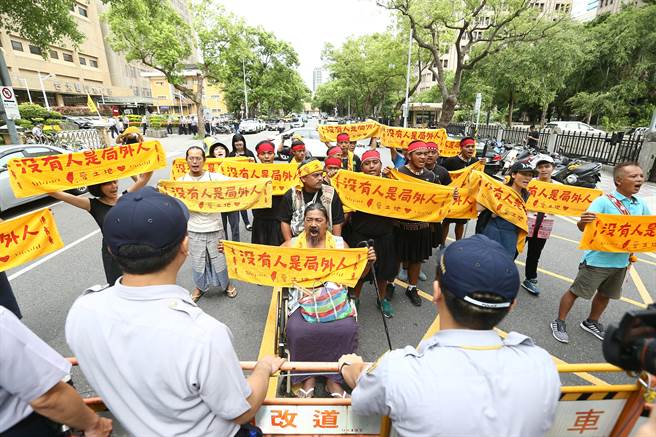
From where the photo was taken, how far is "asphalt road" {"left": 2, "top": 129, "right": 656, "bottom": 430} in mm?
3629

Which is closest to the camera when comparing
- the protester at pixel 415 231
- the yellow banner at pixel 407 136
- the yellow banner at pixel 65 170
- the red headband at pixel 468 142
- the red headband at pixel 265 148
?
the yellow banner at pixel 65 170

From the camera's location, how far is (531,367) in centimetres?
118

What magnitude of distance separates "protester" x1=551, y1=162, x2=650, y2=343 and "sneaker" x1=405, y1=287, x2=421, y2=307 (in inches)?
60.7

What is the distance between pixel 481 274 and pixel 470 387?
0.39 m

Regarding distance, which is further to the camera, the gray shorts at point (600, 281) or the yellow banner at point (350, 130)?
the yellow banner at point (350, 130)

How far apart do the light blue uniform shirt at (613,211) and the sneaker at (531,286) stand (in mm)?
1317

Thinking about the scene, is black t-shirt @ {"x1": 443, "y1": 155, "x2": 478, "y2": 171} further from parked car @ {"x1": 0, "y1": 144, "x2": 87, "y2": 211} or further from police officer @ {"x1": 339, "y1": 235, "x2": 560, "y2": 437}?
parked car @ {"x1": 0, "y1": 144, "x2": 87, "y2": 211}

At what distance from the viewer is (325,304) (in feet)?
9.34

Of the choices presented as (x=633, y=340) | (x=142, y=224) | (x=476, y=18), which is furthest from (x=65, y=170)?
(x=476, y=18)

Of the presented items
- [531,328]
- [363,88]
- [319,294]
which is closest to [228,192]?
[319,294]

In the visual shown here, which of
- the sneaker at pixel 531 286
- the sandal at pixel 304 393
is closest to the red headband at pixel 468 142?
the sneaker at pixel 531 286

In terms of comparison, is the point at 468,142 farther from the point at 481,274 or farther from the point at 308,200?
the point at 481,274

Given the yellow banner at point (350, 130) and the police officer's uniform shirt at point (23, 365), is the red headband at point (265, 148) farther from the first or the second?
the police officer's uniform shirt at point (23, 365)

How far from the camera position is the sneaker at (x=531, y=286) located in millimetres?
4703
